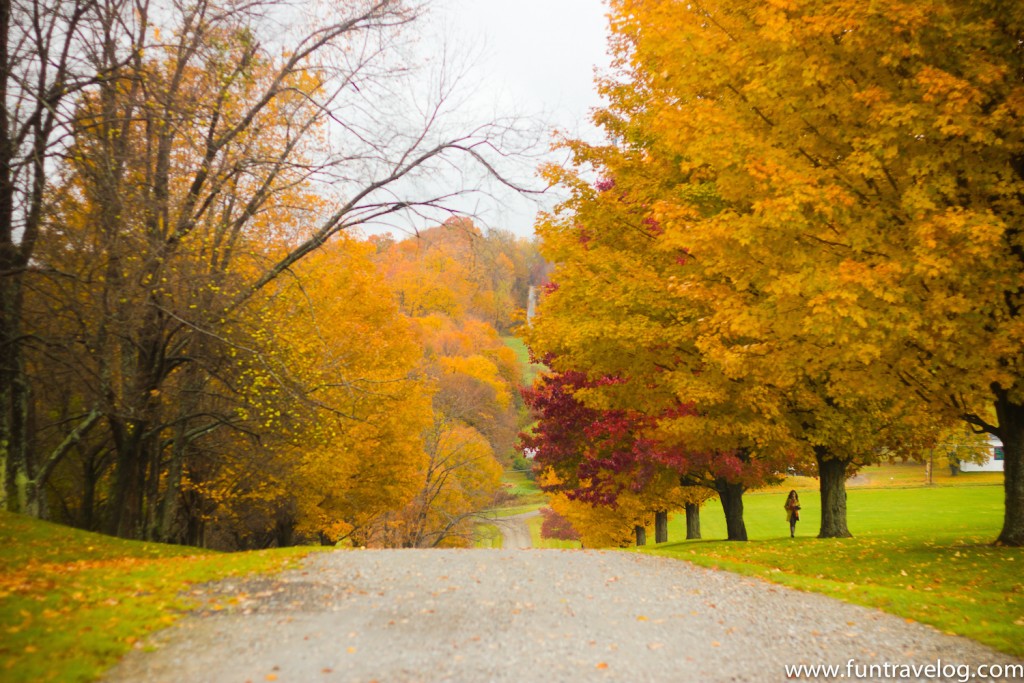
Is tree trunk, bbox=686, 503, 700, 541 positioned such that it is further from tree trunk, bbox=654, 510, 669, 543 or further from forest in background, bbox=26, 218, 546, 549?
forest in background, bbox=26, 218, 546, 549

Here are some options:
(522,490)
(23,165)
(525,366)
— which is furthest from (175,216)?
(525,366)

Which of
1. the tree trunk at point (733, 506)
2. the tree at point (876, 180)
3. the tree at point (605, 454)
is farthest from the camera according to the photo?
the tree trunk at point (733, 506)

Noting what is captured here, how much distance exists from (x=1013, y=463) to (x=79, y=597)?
1389 cm

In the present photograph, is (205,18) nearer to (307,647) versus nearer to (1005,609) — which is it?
(307,647)

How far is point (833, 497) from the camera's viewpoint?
61.9 ft

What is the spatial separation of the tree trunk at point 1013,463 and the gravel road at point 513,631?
5.73 metres

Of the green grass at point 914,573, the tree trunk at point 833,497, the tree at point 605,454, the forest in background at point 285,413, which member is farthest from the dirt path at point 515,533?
the green grass at point 914,573

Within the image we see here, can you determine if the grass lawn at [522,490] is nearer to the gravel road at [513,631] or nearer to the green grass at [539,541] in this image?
the green grass at [539,541]

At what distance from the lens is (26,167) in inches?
438

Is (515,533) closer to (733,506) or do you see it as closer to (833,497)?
(733,506)

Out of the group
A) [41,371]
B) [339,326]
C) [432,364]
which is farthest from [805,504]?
[41,371]

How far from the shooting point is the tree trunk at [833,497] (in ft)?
60.5

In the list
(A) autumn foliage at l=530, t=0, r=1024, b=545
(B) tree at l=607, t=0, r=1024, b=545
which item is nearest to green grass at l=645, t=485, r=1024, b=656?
(A) autumn foliage at l=530, t=0, r=1024, b=545

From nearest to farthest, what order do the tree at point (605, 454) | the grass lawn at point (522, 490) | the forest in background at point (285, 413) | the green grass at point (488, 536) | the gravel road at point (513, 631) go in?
the gravel road at point (513, 631)
the forest in background at point (285, 413)
the tree at point (605, 454)
the green grass at point (488, 536)
the grass lawn at point (522, 490)
